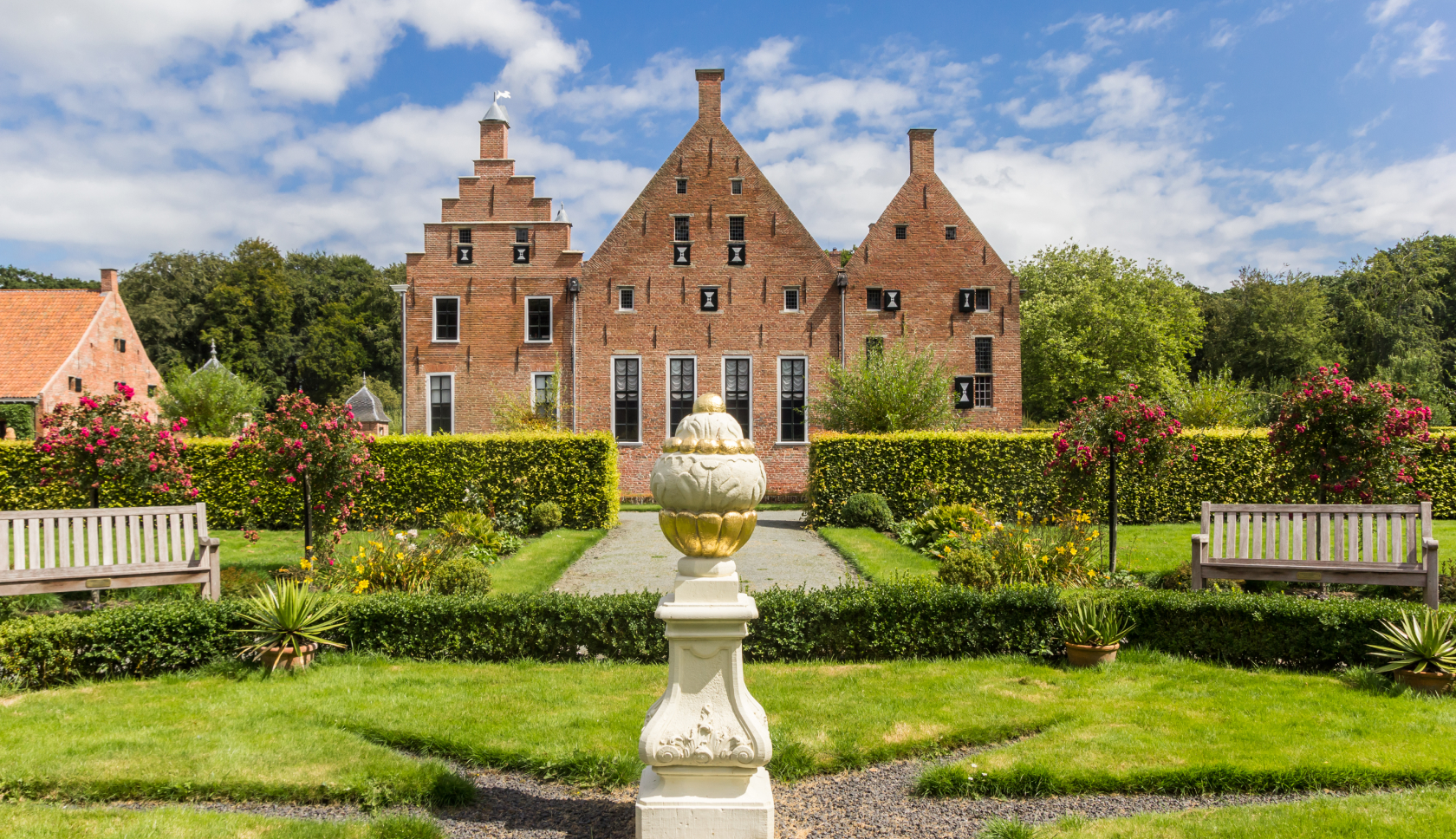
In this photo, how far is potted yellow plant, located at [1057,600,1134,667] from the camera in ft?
21.2

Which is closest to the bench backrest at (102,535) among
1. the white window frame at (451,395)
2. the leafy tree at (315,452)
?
the leafy tree at (315,452)

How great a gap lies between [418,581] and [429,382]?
17.8m

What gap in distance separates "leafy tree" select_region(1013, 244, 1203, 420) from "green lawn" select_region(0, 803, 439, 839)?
35323 millimetres

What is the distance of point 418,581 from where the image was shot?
29.0 ft

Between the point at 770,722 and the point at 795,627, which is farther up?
the point at 795,627

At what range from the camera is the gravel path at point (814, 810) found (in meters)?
4.01

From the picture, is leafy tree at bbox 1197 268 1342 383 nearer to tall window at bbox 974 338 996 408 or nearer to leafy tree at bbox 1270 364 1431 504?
tall window at bbox 974 338 996 408

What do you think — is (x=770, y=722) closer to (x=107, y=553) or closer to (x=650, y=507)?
(x=107, y=553)

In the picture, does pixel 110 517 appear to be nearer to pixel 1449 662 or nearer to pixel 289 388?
pixel 1449 662

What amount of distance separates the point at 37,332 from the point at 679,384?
23755mm

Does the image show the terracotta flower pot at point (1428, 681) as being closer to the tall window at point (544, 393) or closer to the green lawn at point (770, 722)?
the green lawn at point (770, 722)

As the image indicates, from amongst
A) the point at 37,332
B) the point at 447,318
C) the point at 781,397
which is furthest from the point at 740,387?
the point at 37,332

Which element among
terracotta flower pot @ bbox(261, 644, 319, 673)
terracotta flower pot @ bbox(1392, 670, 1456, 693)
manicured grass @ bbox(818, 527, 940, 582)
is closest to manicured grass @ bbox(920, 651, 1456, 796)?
terracotta flower pot @ bbox(1392, 670, 1456, 693)

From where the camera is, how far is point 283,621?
6.51 m
